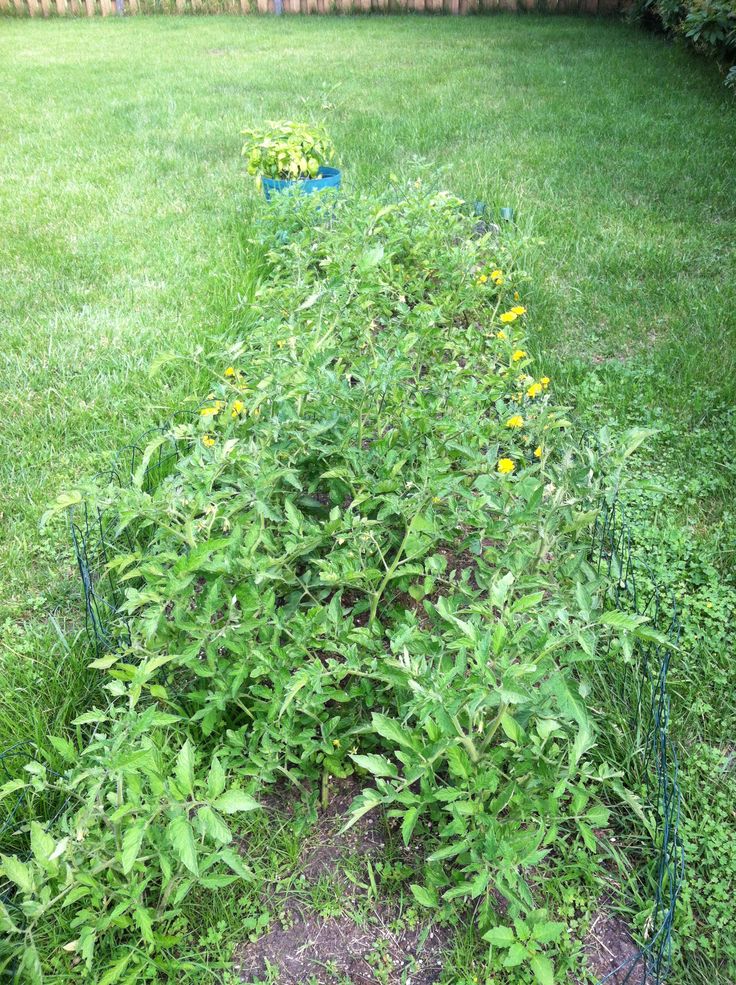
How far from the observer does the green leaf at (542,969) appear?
1435 mm

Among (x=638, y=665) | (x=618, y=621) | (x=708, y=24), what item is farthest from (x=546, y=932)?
(x=708, y=24)

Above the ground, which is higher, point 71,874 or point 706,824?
point 71,874

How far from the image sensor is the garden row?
5.04 feet

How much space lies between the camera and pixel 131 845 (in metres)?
1.40

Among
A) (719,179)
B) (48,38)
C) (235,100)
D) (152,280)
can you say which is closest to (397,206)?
(152,280)

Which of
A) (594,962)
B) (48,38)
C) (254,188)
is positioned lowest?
(594,962)

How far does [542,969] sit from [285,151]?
12.6ft

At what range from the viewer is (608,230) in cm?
455

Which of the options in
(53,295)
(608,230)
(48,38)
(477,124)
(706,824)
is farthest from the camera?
(48,38)

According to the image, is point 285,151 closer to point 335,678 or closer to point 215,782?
point 335,678

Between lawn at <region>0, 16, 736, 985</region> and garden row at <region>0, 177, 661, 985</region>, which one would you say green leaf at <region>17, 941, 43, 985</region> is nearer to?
garden row at <region>0, 177, 661, 985</region>

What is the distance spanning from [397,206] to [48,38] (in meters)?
9.70

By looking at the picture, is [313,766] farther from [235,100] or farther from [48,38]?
[48,38]

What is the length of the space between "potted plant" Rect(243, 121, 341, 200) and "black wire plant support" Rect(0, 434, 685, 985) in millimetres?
1928
